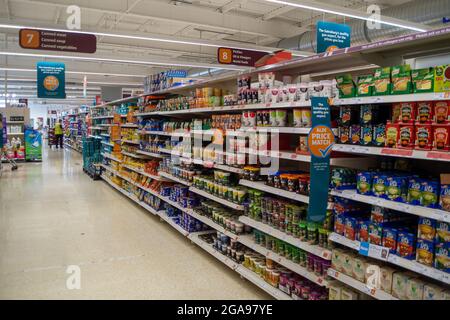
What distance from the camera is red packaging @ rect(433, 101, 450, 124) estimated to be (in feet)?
6.53

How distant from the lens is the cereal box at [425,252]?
2.09m

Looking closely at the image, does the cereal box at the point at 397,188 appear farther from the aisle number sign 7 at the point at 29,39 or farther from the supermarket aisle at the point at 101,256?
the aisle number sign 7 at the point at 29,39

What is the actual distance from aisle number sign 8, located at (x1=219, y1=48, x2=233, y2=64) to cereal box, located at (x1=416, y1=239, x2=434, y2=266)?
347 inches

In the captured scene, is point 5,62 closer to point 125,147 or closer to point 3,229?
point 125,147

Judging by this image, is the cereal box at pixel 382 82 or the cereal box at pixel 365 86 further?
the cereal box at pixel 365 86

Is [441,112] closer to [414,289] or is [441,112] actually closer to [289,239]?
[414,289]

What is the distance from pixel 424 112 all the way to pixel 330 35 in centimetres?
347

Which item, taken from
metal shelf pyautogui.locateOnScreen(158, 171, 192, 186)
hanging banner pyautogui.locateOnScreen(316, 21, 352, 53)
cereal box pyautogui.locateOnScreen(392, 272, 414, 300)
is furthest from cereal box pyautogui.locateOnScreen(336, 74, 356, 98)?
metal shelf pyautogui.locateOnScreen(158, 171, 192, 186)

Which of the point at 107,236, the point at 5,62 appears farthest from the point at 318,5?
the point at 5,62

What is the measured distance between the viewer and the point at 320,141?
8.11 feet

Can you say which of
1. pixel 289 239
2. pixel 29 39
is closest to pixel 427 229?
pixel 289 239

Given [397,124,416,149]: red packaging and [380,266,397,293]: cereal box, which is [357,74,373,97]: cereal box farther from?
[380,266,397,293]: cereal box

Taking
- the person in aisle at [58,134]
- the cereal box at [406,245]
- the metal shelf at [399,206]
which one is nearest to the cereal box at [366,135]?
the metal shelf at [399,206]

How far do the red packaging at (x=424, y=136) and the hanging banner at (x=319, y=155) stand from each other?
565 millimetres
